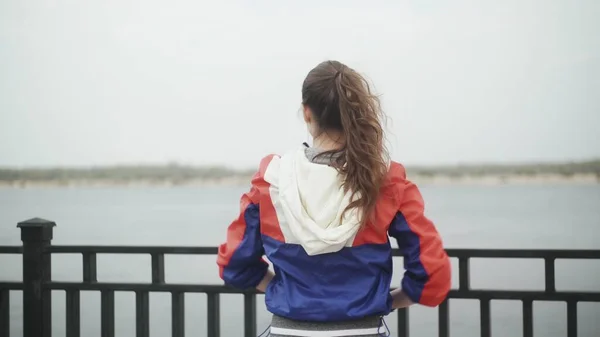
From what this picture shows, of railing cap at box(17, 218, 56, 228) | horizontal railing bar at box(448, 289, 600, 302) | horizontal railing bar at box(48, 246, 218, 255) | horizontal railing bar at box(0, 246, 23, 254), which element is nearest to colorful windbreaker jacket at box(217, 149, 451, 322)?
horizontal railing bar at box(448, 289, 600, 302)

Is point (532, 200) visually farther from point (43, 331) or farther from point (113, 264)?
point (43, 331)

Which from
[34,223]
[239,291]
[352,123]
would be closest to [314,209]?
[352,123]

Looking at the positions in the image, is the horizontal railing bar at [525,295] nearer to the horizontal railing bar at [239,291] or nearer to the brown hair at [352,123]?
the horizontal railing bar at [239,291]

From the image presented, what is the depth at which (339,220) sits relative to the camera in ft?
4.17

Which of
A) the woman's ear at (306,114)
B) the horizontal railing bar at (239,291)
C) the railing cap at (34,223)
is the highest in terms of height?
the woman's ear at (306,114)

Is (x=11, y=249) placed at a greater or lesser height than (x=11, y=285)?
greater

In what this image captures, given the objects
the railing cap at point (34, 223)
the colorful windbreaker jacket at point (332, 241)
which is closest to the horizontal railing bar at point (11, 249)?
the railing cap at point (34, 223)

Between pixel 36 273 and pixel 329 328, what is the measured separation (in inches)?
73.2

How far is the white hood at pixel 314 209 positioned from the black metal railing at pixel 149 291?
819 mm

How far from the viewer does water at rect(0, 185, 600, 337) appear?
1956 centimetres

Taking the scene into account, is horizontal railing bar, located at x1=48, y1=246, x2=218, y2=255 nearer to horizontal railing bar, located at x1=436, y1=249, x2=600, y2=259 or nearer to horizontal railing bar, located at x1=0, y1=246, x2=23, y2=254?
horizontal railing bar, located at x1=0, y1=246, x2=23, y2=254

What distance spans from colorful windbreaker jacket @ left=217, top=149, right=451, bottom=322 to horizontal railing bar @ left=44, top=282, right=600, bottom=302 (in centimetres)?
86

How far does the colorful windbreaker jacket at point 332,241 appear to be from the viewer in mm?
1262

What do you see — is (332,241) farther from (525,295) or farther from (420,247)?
(525,295)
